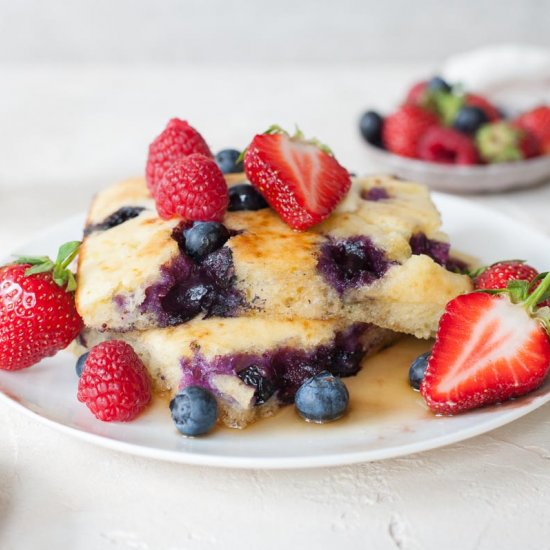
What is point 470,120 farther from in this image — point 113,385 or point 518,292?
point 113,385

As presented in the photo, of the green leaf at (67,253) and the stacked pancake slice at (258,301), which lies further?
the green leaf at (67,253)

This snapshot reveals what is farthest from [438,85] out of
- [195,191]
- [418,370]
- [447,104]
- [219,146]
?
[418,370]

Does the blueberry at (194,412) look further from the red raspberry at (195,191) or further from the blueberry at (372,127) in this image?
the blueberry at (372,127)

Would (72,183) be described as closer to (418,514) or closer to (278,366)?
(278,366)

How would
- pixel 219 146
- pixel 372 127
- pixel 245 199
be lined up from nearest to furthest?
pixel 245 199 → pixel 372 127 → pixel 219 146

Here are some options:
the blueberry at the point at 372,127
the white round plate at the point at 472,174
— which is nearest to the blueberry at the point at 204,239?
the white round plate at the point at 472,174

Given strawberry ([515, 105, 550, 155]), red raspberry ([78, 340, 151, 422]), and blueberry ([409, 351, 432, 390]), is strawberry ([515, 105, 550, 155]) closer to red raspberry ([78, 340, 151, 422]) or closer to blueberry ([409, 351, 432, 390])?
blueberry ([409, 351, 432, 390])
